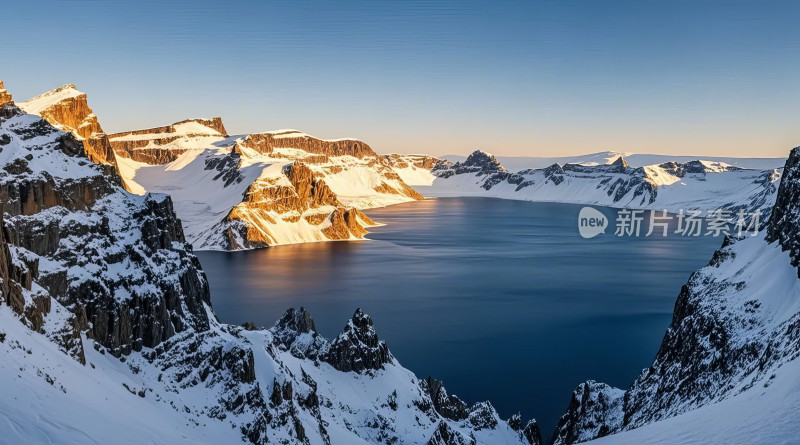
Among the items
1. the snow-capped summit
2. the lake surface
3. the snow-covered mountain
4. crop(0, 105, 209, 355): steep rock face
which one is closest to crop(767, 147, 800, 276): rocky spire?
the lake surface

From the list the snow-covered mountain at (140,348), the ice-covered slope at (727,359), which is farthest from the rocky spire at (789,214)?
the snow-covered mountain at (140,348)

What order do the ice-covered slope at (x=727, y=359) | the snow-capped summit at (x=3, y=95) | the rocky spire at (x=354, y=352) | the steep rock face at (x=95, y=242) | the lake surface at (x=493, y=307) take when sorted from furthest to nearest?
the snow-capped summit at (x=3, y=95) → the lake surface at (x=493, y=307) → the rocky spire at (x=354, y=352) → the steep rock face at (x=95, y=242) → the ice-covered slope at (x=727, y=359)

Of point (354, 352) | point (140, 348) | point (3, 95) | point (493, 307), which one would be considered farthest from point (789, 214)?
point (3, 95)

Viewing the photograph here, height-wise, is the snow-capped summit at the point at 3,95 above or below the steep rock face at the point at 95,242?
above

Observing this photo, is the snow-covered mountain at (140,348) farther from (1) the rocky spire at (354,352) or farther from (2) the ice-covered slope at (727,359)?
(2) the ice-covered slope at (727,359)

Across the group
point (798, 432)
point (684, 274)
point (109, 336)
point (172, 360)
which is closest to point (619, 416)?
point (798, 432)

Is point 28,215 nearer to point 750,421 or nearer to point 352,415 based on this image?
point 352,415

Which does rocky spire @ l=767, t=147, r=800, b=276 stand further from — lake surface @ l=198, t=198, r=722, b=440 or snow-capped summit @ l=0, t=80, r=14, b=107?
snow-capped summit @ l=0, t=80, r=14, b=107
